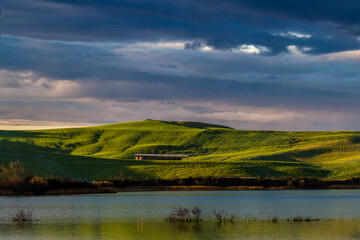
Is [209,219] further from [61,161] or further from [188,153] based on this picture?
[188,153]

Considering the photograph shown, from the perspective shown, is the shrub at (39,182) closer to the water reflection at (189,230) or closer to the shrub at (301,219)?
the water reflection at (189,230)

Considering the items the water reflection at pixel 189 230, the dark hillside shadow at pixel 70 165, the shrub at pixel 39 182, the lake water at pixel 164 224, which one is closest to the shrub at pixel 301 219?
the lake water at pixel 164 224

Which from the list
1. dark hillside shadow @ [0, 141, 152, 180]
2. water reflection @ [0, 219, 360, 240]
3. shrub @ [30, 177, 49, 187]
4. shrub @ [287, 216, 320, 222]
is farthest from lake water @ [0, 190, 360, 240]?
dark hillside shadow @ [0, 141, 152, 180]

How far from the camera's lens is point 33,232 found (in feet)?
130

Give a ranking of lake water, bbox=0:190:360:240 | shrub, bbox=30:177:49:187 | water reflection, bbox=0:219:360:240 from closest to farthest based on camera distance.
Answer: water reflection, bbox=0:219:360:240, lake water, bbox=0:190:360:240, shrub, bbox=30:177:49:187

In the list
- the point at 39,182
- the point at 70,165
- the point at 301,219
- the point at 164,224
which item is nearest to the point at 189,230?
the point at 164,224

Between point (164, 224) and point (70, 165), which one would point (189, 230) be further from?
point (70, 165)

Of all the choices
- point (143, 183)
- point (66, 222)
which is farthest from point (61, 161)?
point (66, 222)

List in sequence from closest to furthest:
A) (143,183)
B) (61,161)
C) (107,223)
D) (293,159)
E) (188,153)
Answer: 1. (107,223)
2. (143,183)
3. (61,161)
4. (293,159)
5. (188,153)

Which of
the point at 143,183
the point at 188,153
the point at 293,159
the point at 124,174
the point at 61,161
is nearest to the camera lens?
the point at 143,183

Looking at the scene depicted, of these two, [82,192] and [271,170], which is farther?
[271,170]

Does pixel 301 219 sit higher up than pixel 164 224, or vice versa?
pixel 301 219

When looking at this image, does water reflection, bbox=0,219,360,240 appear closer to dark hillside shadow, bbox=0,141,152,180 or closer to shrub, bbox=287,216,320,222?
shrub, bbox=287,216,320,222

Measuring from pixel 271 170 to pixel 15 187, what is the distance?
64037 mm
